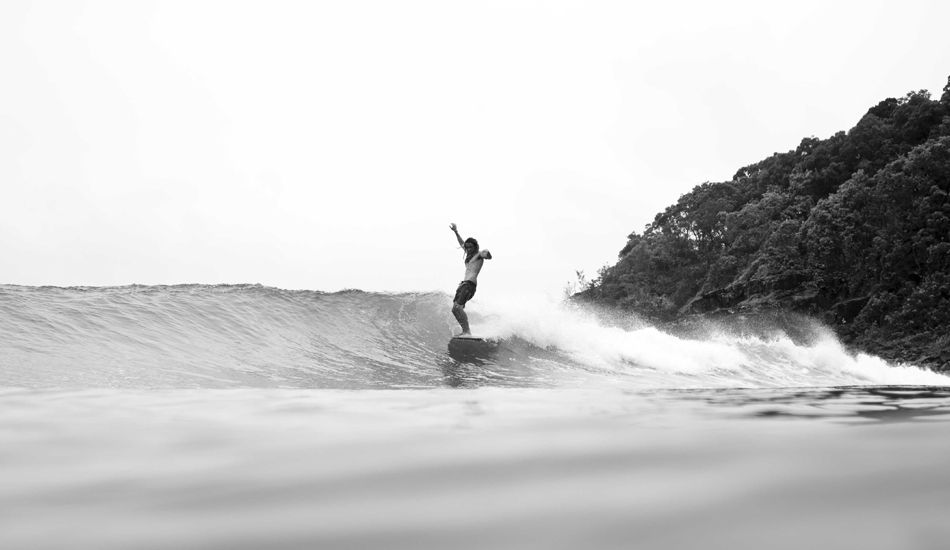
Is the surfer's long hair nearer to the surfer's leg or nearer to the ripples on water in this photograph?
the surfer's leg

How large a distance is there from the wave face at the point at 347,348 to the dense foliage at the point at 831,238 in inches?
460

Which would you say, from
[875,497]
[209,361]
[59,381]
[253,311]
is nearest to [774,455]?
[875,497]

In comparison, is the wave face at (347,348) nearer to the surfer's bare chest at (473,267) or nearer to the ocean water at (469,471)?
the surfer's bare chest at (473,267)

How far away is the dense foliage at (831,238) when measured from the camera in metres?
→ 23.6

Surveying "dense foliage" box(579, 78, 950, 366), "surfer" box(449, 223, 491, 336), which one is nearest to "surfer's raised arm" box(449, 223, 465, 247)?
"surfer" box(449, 223, 491, 336)

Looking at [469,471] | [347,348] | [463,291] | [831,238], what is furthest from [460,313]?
[831,238]

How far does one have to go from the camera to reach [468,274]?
10680mm

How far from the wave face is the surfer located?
1.93 ft

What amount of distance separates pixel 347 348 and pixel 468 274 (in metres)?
2.25

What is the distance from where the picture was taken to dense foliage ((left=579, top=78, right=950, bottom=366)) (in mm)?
23609

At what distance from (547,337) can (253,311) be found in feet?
16.9

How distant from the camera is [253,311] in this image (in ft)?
39.4

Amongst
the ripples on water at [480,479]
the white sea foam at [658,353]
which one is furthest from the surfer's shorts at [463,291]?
the ripples on water at [480,479]

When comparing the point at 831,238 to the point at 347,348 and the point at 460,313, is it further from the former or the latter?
the point at 347,348
